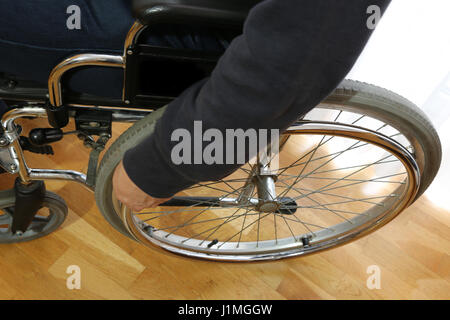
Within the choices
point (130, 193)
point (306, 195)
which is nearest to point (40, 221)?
point (130, 193)

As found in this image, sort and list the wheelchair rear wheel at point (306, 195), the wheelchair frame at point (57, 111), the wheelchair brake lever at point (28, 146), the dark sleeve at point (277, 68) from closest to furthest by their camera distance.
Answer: the dark sleeve at point (277, 68)
the wheelchair frame at point (57, 111)
the wheelchair rear wheel at point (306, 195)
the wheelchair brake lever at point (28, 146)

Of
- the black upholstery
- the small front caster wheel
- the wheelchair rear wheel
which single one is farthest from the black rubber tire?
the small front caster wheel

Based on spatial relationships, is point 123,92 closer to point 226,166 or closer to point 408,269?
point 226,166

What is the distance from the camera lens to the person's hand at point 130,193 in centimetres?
53

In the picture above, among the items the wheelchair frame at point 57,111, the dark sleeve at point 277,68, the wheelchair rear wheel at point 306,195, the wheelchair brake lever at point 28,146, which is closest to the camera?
the dark sleeve at point 277,68

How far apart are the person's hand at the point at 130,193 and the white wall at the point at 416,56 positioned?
0.68 metres

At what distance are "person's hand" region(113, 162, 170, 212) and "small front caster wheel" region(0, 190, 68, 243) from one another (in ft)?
1.28

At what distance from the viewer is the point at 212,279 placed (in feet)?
3.23

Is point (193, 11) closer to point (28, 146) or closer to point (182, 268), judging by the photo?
point (28, 146)

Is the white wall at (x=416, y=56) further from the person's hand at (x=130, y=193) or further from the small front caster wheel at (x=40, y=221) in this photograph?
the small front caster wheel at (x=40, y=221)

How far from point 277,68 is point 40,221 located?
796 mm

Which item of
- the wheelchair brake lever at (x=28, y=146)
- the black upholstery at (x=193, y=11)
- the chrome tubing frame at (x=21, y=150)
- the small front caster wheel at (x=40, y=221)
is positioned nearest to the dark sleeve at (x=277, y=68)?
the black upholstery at (x=193, y=11)

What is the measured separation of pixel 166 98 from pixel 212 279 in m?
0.57
